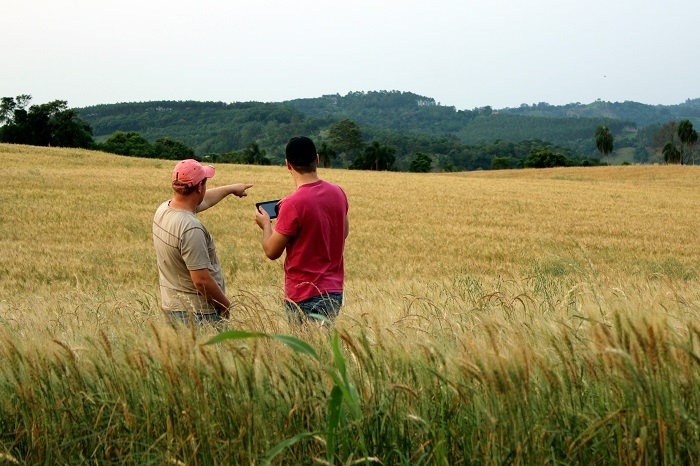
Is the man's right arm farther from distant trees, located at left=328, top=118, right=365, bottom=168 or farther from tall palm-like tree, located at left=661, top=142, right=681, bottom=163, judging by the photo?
distant trees, located at left=328, top=118, right=365, bottom=168

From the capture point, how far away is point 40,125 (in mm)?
73688

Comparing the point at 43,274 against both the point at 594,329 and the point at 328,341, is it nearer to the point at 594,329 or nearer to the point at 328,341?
the point at 328,341

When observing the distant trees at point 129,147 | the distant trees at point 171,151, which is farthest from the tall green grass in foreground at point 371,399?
the distant trees at point 129,147

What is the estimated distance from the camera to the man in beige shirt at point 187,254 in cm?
448

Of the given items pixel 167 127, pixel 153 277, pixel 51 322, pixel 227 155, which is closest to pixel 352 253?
pixel 153 277

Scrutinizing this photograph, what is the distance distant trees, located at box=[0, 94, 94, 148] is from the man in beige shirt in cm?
7411

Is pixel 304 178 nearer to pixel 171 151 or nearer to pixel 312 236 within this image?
pixel 312 236

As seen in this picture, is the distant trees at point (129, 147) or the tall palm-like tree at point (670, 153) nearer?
the distant trees at point (129, 147)

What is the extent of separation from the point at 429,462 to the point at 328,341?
2.68 ft

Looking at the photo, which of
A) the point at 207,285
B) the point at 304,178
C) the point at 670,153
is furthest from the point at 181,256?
the point at 670,153

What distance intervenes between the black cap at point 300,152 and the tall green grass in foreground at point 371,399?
236 centimetres

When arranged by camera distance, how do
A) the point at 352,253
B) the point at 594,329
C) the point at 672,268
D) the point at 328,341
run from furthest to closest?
the point at 352,253
the point at 672,268
the point at 328,341
the point at 594,329

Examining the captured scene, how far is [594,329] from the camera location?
1.89m

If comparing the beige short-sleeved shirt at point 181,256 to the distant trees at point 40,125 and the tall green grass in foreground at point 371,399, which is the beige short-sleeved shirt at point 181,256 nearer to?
the tall green grass in foreground at point 371,399
